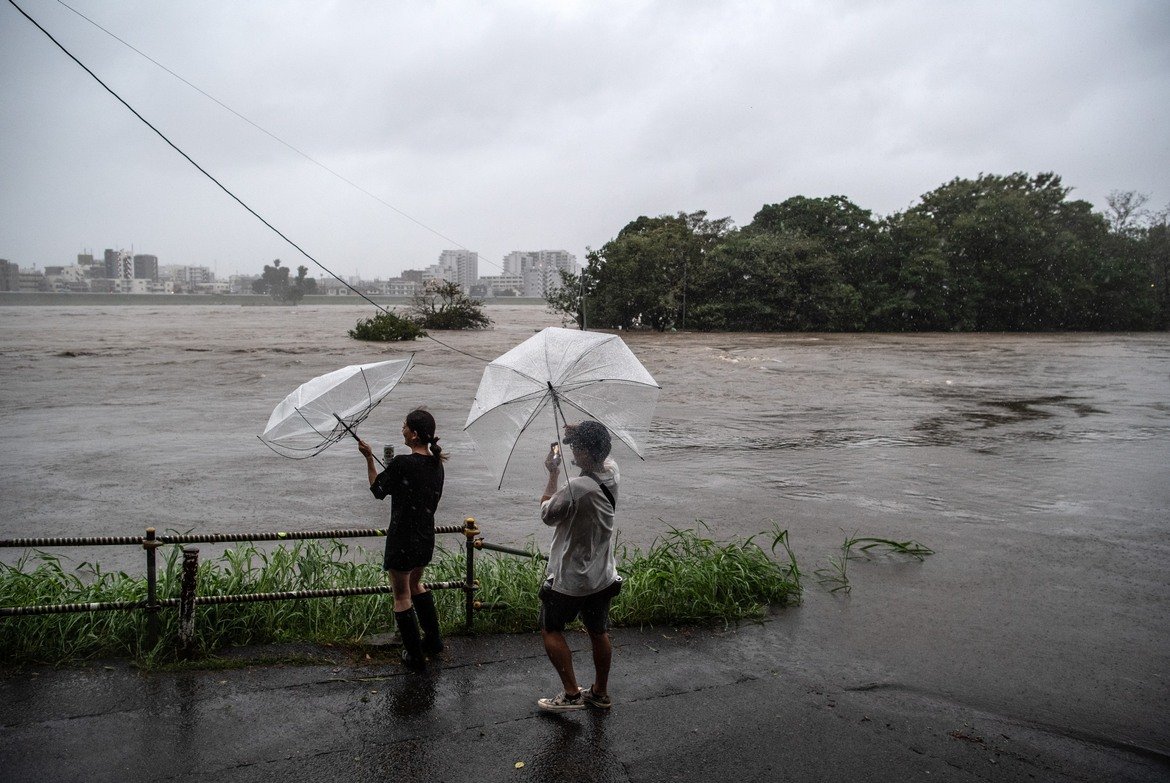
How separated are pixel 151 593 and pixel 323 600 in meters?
1.23

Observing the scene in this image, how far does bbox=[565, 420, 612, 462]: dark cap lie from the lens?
4062 millimetres

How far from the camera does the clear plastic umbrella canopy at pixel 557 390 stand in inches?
171

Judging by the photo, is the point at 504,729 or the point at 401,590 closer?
the point at 504,729

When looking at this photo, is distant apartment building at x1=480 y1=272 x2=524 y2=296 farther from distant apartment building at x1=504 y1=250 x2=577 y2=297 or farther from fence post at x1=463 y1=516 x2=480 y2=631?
fence post at x1=463 y1=516 x2=480 y2=631

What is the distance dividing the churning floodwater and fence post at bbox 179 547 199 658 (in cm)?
331

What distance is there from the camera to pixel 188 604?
470 cm

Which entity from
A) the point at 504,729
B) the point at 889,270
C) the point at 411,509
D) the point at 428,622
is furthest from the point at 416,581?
the point at 889,270

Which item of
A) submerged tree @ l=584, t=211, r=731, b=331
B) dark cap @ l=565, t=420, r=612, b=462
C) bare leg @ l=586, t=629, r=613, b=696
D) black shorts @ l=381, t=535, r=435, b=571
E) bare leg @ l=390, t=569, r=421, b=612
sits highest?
submerged tree @ l=584, t=211, r=731, b=331

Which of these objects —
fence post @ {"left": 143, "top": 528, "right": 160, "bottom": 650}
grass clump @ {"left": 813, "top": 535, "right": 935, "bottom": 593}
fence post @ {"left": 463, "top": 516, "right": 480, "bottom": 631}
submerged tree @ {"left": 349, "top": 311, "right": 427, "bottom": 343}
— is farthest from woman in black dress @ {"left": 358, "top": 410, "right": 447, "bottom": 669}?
submerged tree @ {"left": 349, "top": 311, "right": 427, "bottom": 343}

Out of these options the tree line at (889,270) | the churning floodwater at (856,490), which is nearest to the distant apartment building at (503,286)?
the tree line at (889,270)

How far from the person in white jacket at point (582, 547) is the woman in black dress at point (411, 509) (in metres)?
0.75

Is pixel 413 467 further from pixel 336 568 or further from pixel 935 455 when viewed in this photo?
pixel 935 455

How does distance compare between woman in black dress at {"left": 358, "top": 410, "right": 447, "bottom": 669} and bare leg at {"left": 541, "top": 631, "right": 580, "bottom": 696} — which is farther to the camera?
woman in black dress at {"left": 358, "top": 410, "right": 447, "bottom": 669}

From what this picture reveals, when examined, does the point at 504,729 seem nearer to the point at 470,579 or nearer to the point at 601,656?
the point at 601,656
